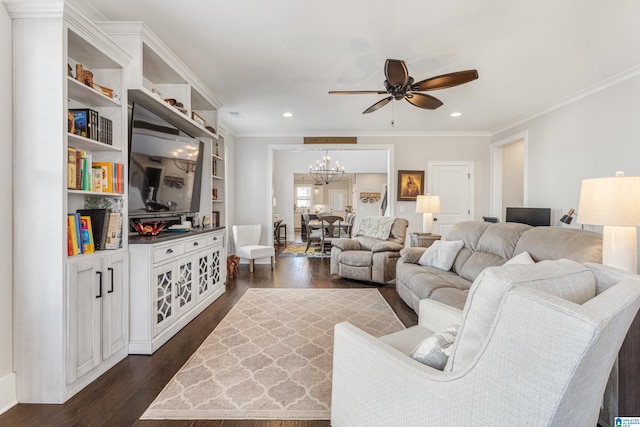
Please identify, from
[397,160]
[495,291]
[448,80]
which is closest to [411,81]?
[448,80]

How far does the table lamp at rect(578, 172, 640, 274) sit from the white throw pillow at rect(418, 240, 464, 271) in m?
1.58

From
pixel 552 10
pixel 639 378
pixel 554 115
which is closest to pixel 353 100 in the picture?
pixel 552 10

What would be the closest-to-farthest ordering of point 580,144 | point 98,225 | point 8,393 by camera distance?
point 8,393, point 98,225, point 580,144

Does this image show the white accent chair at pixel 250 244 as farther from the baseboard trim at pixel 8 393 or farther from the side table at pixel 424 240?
the baseboard trim at pixel 8 393

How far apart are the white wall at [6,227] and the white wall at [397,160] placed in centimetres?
411

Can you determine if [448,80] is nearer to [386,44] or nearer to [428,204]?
[386,44]

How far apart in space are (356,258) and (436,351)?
328 cm

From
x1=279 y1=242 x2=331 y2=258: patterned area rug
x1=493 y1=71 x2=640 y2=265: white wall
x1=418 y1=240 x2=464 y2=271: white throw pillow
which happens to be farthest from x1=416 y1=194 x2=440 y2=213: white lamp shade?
x1=279 y1=242 x2=331 y2=258: patterned area rug

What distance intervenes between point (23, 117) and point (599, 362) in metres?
2.86

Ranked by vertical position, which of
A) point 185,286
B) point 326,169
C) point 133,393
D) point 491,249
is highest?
point 326,169

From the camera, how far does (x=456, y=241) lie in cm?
344

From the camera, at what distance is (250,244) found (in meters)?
5.45

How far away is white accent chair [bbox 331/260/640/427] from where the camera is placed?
2.24 feet

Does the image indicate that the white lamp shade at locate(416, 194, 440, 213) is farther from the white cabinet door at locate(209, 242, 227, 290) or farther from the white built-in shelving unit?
the white built-in shelving unit
